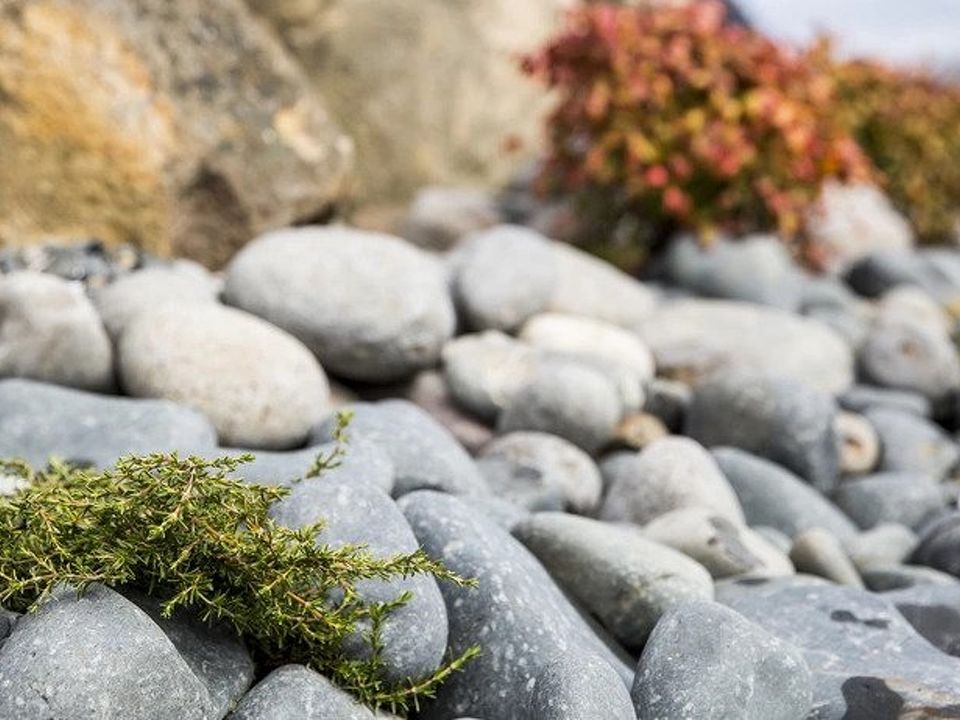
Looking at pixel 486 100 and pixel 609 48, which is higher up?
pixel 609 48

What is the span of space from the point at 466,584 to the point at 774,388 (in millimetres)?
2580

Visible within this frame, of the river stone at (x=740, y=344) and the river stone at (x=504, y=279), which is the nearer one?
the river stone at (x=504, y=279)

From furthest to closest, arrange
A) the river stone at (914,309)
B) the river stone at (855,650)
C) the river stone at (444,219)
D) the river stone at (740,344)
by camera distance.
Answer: the river stone at (444,219) < the river stone at (914,309) < the river stone at (740,344) < the river stone at (855,650)

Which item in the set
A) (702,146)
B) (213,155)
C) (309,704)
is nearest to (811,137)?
(702,146)

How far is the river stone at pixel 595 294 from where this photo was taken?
584cm

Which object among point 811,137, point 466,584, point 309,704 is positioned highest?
point 811,137

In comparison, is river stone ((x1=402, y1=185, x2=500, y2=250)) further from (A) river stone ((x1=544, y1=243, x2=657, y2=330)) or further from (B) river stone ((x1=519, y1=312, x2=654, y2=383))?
(B) river stone ((x1=519, y1=312, x2=654, y2=383))

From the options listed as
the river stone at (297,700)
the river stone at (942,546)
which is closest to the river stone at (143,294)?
the river stone at (297,700)

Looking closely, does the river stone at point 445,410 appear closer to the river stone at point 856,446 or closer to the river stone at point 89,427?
the river stone at point 89,427

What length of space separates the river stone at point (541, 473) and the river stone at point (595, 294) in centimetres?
142

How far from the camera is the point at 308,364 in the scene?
410cm

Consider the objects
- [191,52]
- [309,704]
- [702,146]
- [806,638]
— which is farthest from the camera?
[702,146]

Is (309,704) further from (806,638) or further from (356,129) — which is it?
(356,129)

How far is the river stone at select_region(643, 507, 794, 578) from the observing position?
3.57 m
